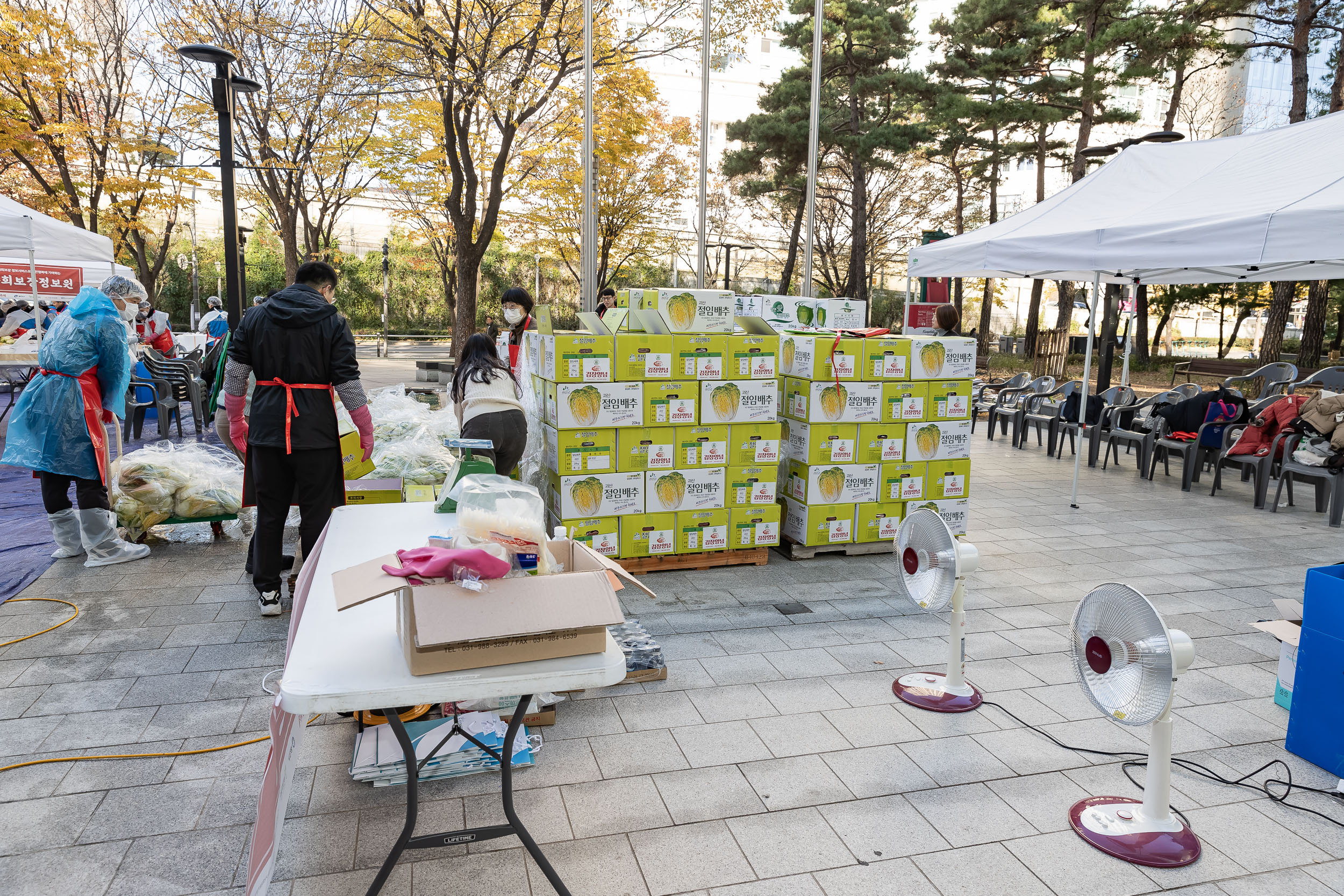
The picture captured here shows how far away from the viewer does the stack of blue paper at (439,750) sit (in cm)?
296

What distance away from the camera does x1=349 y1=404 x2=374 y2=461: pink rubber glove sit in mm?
4262

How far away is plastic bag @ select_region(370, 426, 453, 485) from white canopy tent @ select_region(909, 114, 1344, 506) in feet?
16.7

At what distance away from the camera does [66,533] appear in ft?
17.7

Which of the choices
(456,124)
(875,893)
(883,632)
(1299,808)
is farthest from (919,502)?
(456,124)

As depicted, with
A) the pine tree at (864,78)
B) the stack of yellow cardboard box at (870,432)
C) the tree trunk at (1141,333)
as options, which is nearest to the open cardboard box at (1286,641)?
the stack of yellow cardboard box at (870,432)

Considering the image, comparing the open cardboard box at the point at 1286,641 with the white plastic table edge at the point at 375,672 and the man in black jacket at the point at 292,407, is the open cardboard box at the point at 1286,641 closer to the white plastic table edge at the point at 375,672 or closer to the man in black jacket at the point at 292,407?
the white plastic table edge at the point at 375,672

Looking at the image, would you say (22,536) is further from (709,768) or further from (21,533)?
(709,768)

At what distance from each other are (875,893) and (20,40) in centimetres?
1984

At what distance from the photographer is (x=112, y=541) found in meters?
5.41

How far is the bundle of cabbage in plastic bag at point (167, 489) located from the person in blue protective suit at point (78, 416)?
28cm

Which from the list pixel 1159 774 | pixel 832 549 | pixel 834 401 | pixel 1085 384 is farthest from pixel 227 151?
pixel 1085 384

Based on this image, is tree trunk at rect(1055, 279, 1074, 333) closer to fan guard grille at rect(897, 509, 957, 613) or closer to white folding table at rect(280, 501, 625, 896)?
fan guard grille at rect(897, 509, 957, 613)

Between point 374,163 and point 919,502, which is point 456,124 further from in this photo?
point 919,502

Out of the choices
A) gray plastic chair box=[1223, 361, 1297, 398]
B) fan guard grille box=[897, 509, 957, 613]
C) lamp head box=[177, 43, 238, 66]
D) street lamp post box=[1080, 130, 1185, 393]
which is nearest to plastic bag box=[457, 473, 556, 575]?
fan guard grille box=[897, 509, 957, 613]
